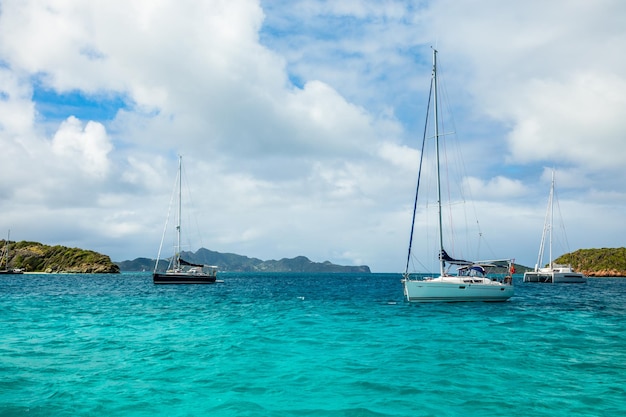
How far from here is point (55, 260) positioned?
18650cm

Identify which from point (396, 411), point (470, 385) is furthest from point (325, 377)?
point (470, 385)

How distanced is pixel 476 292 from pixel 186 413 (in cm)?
3631

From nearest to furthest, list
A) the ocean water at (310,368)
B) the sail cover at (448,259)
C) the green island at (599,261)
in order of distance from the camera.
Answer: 1. the ocean water at (310,368)
2. the sail cover at (448,259)
3. the green island at (599,261)

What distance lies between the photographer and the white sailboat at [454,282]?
40062mm

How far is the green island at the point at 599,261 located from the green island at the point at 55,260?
684 feet

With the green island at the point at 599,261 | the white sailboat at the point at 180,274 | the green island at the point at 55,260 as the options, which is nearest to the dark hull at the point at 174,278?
the white sailboat at the point at 180,274

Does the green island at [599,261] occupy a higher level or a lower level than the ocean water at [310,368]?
higher

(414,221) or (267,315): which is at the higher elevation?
(414,221)

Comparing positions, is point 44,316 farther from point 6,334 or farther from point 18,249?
point 18,249

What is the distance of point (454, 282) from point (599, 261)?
174m

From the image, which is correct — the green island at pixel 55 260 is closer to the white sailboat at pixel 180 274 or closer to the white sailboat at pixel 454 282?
the white sailboat at pixel 180 274

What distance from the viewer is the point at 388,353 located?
1823 centimetres

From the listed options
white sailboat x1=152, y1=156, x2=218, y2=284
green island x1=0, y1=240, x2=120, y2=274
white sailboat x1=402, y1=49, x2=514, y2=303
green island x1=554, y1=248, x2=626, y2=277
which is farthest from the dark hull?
green island x1=554, y1=248, x2=626, y2=277

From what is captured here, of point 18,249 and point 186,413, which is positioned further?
point 18,249
